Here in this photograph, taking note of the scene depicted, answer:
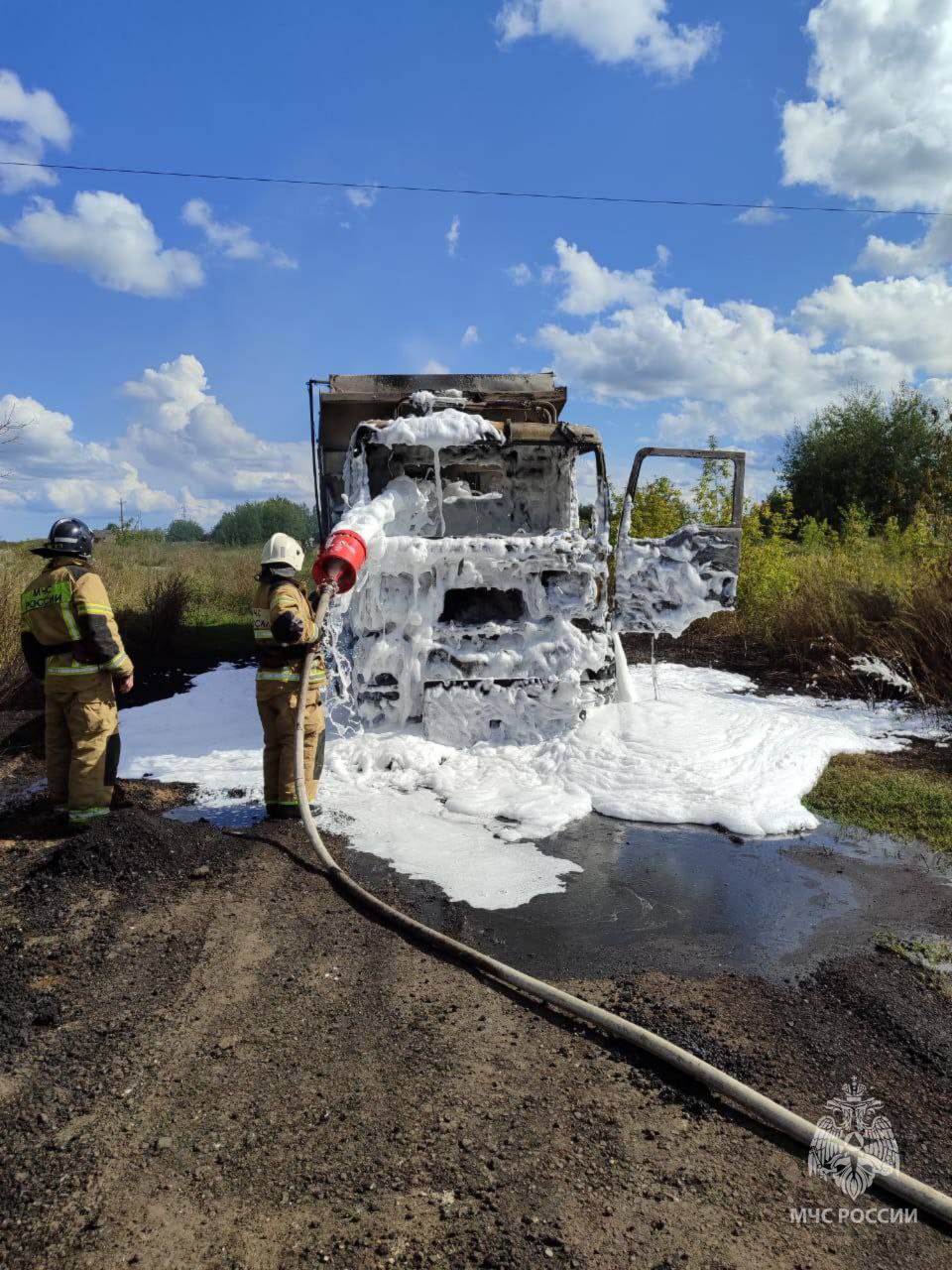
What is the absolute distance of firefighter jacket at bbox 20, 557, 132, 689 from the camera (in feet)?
16.3

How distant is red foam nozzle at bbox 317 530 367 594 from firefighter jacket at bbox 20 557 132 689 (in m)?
1.28

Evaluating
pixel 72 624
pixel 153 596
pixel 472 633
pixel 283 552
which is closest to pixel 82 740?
pixel 72 624

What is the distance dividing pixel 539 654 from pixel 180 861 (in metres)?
3.07

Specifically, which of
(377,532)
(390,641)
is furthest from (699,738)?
(377,532)

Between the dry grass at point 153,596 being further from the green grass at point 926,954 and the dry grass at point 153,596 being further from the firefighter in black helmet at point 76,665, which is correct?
the green grass at point 926,954

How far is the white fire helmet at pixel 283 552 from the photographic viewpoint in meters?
5.28

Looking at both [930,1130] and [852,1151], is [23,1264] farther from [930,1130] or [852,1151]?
[930,1130]

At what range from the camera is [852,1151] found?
2.23 m

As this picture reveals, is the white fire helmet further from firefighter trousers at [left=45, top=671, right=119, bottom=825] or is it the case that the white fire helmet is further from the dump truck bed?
the dump truck bed

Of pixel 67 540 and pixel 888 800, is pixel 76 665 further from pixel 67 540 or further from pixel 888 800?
pixel 888 800

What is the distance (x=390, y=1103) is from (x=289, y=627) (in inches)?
119

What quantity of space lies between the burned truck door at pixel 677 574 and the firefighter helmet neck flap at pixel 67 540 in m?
3.86

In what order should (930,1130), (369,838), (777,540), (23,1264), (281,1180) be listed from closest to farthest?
(23,1264) → (281,1180) → (930,1130) → (369,838) → (777,540)

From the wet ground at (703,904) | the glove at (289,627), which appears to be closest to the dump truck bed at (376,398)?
the glove at (289,627)
